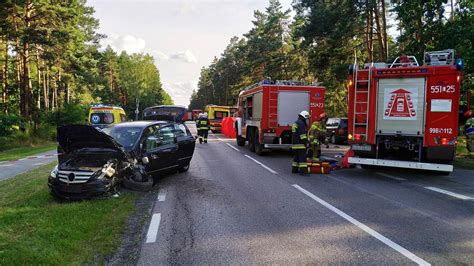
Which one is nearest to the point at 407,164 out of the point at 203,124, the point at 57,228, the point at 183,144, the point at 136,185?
the point at 183,144

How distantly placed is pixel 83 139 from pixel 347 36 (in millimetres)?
20224

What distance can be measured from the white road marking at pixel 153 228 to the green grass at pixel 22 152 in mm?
12684

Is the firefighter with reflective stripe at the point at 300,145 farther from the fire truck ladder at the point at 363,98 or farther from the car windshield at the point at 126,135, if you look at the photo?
the car windshield at the point at 126,135

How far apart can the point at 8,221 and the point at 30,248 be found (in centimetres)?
169

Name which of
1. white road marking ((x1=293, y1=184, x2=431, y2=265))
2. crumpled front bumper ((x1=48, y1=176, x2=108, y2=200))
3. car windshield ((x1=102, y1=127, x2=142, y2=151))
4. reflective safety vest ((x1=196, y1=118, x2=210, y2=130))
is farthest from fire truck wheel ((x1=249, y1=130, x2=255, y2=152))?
crumpled front bumper ((x1=48, y1=176, x2=108, y2=200))

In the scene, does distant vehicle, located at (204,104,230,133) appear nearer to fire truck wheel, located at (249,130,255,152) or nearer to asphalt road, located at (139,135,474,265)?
fire truck wheel, located at (249,130,255,152)

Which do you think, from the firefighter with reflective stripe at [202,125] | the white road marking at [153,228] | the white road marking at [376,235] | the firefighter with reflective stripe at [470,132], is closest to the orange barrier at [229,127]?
the firefighter with reflective stripe at [202,125]

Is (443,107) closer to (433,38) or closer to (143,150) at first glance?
(143,150)

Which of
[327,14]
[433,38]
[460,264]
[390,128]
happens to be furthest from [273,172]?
[327,14]

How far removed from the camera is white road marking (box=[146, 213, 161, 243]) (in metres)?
5.20

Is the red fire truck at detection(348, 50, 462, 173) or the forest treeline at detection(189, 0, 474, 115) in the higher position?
the forest treeline at detection(189, 0, 474, 115)

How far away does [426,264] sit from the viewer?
4.21 metres

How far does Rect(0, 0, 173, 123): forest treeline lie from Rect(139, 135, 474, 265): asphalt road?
1906cm

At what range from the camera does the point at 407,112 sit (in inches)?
392
